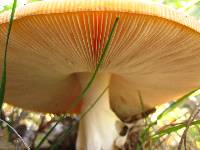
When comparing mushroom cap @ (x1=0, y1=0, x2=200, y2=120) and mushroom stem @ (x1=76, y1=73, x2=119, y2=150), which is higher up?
mushroom cap @ (x1=0, y1=0, x2=200, y2=120)

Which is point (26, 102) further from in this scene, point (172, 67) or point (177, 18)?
point (177, 18)

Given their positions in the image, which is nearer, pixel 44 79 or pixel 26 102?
pixel 44 79

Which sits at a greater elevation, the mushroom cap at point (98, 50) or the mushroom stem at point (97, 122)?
the mushroom cap at point (98, 50)

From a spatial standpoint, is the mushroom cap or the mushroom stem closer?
the mushroom cap

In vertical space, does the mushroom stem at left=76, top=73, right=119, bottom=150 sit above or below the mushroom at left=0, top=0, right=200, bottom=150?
below

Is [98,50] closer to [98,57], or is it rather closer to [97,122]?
[98,57]

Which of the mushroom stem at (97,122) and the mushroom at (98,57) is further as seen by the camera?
the mushroom stem at (97,122)

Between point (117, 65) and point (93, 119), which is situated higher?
point (117, 65)

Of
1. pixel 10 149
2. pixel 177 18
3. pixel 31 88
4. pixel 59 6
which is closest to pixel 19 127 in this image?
pixel 31 88
